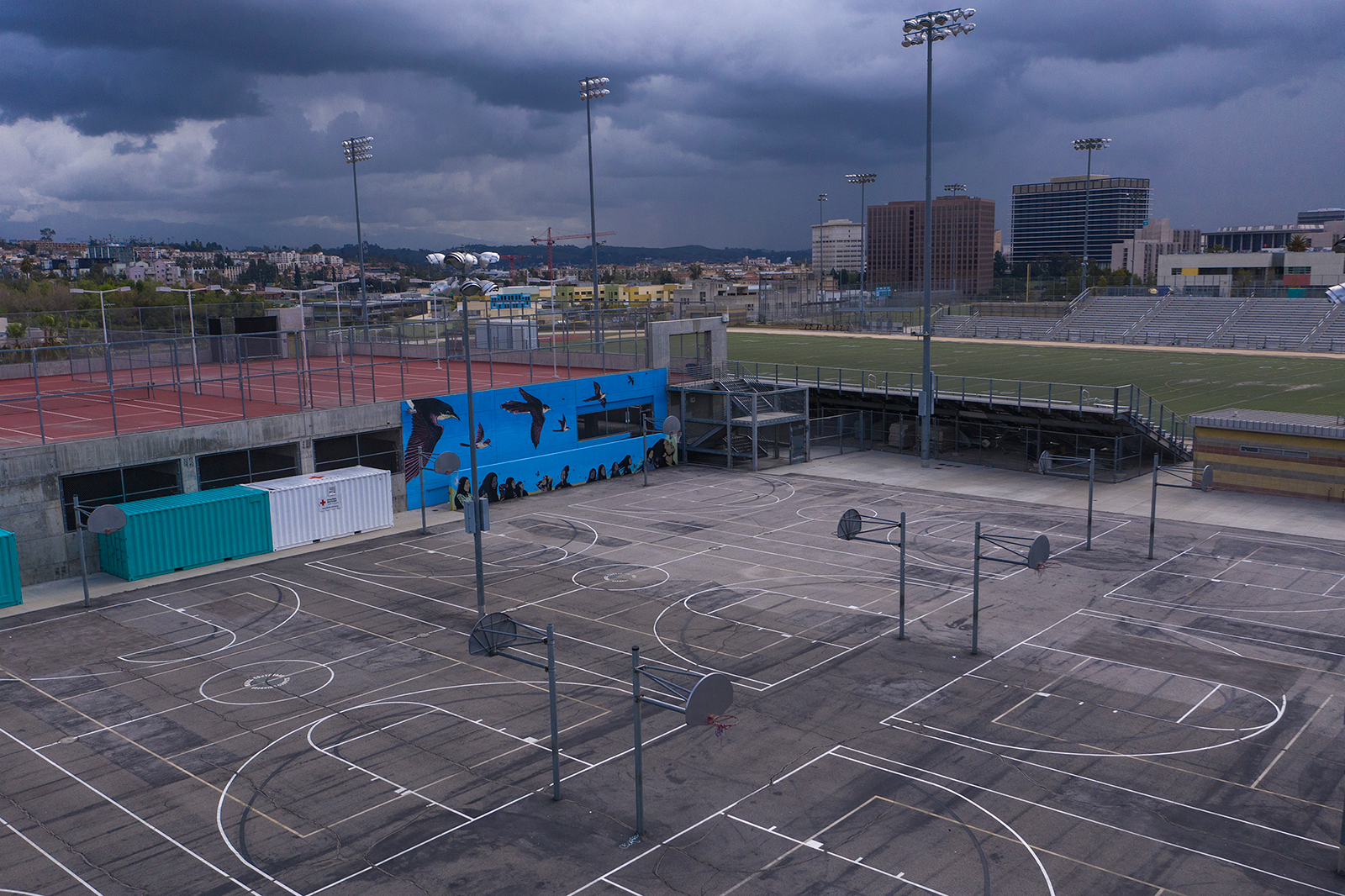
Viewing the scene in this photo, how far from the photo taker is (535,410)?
128 feet

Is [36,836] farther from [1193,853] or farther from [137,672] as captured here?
[1193,853]

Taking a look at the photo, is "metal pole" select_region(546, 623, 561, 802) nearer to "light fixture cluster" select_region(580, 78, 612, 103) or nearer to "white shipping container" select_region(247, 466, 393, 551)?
"white shipping container" select_region(247, 466, 393, 551)

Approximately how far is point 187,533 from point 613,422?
18452 mm

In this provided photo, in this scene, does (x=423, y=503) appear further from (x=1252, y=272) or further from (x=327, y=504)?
(x=1252, y=272)

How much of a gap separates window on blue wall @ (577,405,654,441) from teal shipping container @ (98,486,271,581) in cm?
1453

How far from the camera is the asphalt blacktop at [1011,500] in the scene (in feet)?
88.8

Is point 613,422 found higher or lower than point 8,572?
higher

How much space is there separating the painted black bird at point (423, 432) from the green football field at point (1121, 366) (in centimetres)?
2387

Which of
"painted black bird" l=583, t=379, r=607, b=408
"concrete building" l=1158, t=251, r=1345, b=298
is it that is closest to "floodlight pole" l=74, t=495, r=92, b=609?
"painted black bird" l=583, t=379, r=607, b=408

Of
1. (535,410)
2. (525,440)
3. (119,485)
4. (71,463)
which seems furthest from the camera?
(535,410)

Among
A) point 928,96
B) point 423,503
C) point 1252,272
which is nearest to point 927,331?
point 928,96

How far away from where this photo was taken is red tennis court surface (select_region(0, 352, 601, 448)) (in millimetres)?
32656

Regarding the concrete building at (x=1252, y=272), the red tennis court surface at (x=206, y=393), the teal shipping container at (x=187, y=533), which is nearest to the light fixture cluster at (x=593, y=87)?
the red tennis court surface at (x=206, y=393)

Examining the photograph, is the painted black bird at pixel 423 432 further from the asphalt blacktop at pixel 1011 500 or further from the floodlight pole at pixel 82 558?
the floodlight pole at pixel 82 558
